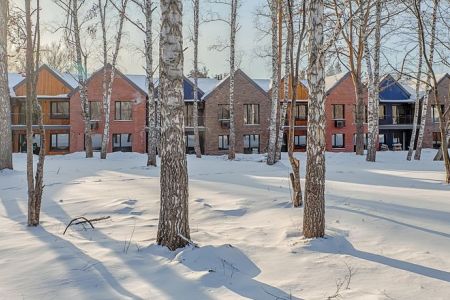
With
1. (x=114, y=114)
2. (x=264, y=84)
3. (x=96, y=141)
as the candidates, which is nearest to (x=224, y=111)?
(x=264, y=84)

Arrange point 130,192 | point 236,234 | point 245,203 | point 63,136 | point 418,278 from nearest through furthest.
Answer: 1. point 418,278
2. point 236,234
3. point 245,203
4. point 130,192
5. point 63,136

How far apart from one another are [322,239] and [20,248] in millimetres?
3974

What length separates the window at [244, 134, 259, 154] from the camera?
35.2m

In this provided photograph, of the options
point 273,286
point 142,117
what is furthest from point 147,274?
point 142,117

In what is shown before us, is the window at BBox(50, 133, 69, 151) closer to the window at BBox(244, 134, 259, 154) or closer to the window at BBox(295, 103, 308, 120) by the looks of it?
the window at BBox(244, 134, 259, 154)

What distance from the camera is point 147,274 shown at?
4.34 meters

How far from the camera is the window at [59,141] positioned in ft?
108

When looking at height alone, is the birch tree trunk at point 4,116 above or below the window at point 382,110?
below

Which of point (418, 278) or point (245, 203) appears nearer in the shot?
point (418, 278)

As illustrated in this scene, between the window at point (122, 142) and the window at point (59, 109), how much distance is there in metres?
4.37

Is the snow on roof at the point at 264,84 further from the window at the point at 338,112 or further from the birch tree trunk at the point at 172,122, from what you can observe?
the birch tree trunk at the point at 172,122

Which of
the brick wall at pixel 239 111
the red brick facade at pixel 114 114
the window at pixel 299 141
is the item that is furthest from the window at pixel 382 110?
the red brick facade at pixel 114 114

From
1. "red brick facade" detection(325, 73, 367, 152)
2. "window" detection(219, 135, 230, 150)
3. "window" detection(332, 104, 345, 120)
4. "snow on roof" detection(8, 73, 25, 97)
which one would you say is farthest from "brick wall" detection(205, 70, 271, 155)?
"snow on roof" detection(8, 73, 25, 97)

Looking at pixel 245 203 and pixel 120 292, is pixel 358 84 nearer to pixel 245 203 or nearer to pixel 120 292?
pixel 245 203
